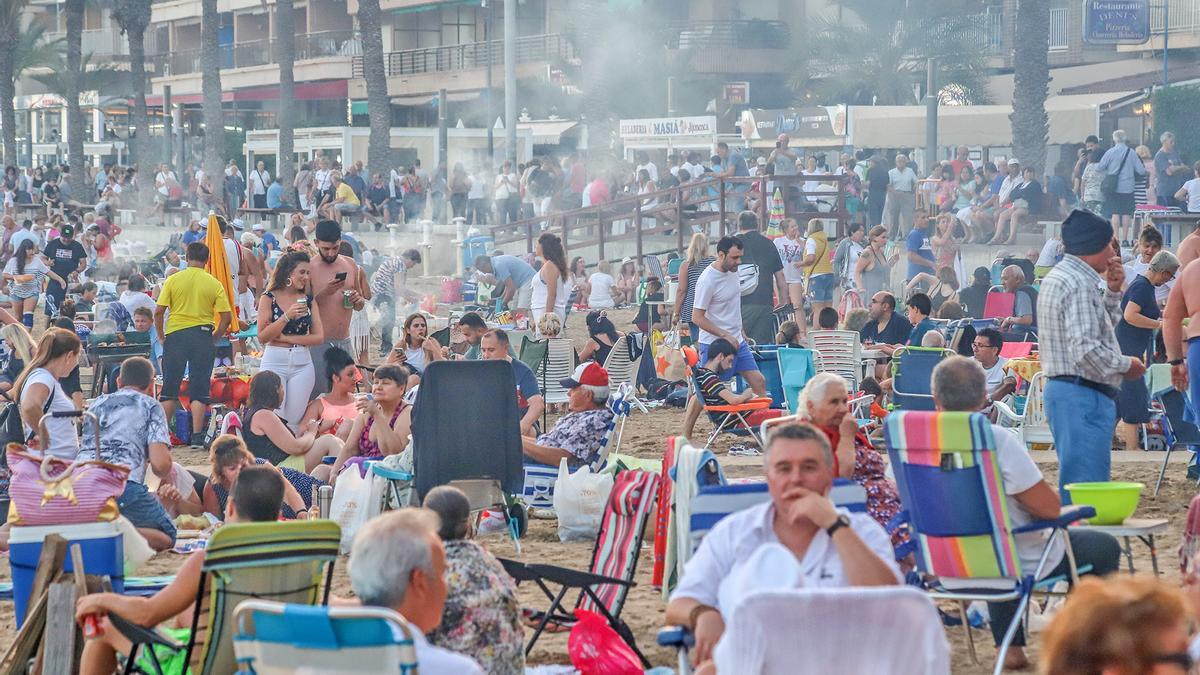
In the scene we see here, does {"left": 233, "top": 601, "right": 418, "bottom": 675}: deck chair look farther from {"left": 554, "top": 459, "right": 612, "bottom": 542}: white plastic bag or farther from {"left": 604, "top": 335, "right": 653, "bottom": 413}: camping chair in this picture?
{"left": 604, "top": 335, "right": 653, "bottom": 413}: camping chair

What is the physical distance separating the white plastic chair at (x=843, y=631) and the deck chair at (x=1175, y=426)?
19.5ft

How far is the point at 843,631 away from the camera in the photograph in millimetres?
3574

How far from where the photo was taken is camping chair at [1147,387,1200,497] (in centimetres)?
909

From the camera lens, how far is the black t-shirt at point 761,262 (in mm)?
14500

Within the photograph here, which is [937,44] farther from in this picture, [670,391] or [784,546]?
[784,546]

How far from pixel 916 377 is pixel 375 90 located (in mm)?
25431

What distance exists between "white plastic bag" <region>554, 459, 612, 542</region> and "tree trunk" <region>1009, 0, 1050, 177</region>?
1776 cm

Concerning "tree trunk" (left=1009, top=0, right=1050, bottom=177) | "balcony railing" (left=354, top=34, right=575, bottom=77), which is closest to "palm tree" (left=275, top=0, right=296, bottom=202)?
"balcony railing" (left=354, top=34, right=575, bottom=77)

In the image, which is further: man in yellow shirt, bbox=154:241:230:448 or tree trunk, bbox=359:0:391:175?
tree trunk, bbox=359:0:391:175

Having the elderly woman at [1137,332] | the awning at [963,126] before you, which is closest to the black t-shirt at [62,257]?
the awning at [963,126]

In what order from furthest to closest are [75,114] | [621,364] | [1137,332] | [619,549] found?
[75,114] < [621,364] < [1137,332] < [619,549]

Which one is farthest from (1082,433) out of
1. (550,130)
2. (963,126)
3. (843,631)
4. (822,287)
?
(550,130)

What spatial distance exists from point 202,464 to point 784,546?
756cm

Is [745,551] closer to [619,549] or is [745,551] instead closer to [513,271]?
[619,549]
